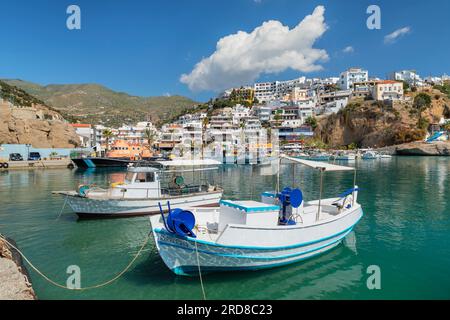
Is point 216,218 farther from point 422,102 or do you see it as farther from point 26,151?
point 422,102

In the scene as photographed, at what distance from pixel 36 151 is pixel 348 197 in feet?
232

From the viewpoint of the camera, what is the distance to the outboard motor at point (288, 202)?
1155 cm

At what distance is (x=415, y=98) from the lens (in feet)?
330

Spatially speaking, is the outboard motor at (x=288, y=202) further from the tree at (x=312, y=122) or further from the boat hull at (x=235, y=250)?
the tree at (x=312, y=122)

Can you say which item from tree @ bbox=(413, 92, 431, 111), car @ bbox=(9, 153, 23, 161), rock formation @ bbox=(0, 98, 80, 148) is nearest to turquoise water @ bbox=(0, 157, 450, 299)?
A: car @ bbox=(9, 153, 23, 161)

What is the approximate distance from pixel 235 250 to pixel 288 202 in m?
3.63

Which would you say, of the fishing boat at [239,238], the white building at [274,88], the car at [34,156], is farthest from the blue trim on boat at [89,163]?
the white building at [274,88]

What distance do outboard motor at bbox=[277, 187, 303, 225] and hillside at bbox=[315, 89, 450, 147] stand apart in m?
97.8

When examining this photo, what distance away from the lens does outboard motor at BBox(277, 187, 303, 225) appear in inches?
455

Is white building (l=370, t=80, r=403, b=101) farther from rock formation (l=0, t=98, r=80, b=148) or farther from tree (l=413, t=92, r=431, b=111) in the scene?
rock formation (l=0, t=98, r=80, b=148)

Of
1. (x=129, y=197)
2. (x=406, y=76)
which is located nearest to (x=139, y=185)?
(x=129, y=197)

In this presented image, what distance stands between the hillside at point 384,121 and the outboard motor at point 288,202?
321ft
